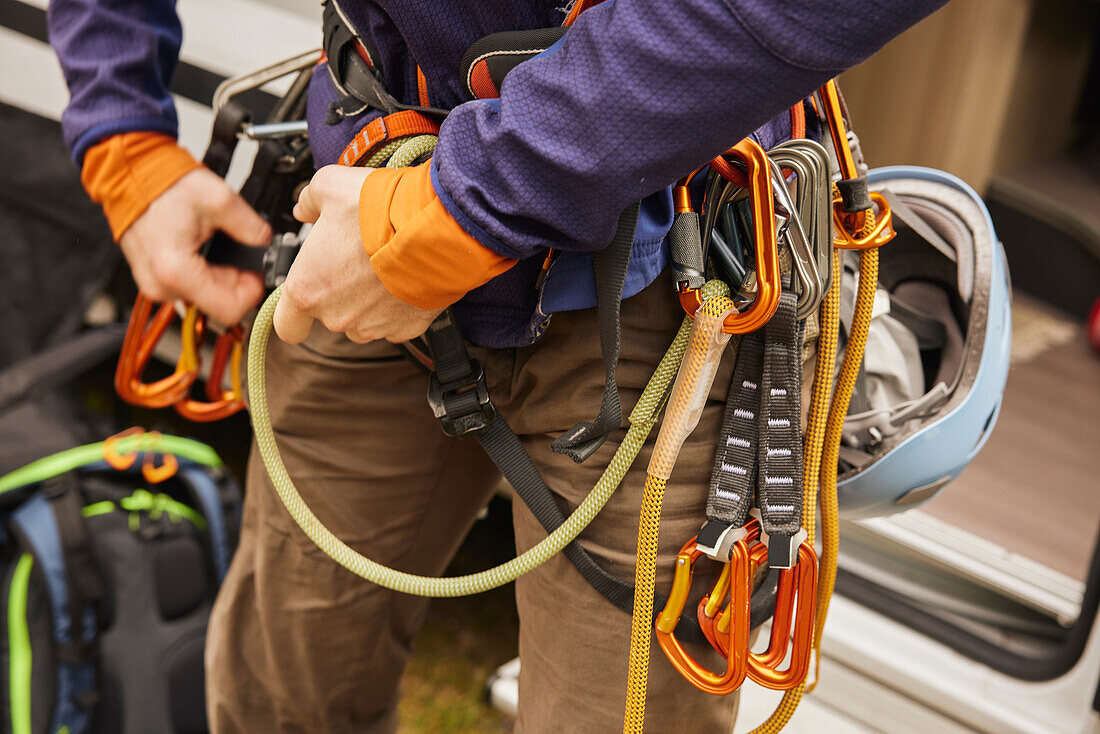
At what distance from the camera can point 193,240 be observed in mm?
884

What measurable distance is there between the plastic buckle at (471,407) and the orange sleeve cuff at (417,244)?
0.34 feet

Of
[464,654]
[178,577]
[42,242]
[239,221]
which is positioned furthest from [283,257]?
[42,242]

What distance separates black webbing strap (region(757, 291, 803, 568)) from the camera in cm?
59

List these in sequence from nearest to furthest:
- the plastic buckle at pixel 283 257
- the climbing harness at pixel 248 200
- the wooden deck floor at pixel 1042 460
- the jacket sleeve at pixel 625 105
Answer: the jacket sleeve at pixel 625 105
the plastic buckle at pixel 283 257
the climbing harness at pixel 248 200
the wooden deck floor at pixel 1042 460

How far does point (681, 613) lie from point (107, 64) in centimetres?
75

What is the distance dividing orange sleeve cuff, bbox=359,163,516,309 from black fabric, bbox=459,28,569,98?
0.25ft

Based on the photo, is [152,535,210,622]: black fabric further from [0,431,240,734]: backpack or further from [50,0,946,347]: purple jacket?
[50,0,946,347]: purple jacket

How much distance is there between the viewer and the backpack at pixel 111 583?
3.88ft

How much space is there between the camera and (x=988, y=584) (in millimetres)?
1310

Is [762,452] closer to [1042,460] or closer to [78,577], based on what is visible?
[78,577]

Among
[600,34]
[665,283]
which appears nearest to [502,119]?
[600,34]

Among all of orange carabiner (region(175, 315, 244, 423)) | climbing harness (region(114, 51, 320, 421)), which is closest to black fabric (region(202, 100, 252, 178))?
climbing harness (region(114, 51, 320, 421))

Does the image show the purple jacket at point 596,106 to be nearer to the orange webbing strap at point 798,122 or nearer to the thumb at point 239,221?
the orange webbing strap at point 798,122

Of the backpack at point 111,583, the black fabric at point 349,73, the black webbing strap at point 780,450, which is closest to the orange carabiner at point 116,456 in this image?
the backpack at point 111,583
